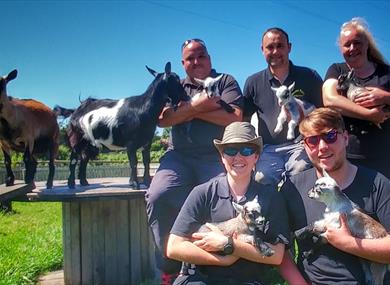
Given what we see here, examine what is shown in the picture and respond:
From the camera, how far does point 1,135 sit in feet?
15.5

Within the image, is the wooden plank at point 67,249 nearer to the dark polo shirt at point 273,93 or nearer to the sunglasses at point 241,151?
the dark polo shirt at point 273,93

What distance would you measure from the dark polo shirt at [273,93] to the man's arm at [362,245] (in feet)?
4.81

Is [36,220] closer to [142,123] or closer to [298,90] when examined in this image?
[142,123]

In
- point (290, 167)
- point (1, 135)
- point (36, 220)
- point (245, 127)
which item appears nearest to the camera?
point (245, 127)

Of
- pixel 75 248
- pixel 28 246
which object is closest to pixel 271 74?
pixel 75 248

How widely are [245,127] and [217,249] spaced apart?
843mm

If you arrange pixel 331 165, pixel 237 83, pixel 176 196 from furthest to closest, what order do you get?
pixel 237 83 < pixel 176 196 < pixel 331 165

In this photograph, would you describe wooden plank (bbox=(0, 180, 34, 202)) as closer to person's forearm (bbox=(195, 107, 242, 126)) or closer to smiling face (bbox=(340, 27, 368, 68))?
person's forearm (bbox=(195, 107, 242, 126))

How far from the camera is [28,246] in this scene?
265 inches

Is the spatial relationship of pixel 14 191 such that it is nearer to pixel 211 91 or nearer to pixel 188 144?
pixel 188 144

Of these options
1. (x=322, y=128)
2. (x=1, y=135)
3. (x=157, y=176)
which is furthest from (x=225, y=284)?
(x=1, y=135)

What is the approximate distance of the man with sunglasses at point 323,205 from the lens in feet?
8.08

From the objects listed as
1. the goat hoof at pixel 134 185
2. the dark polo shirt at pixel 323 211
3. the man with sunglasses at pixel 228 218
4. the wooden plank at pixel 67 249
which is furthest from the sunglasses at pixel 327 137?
the wooden plank at pixel 67 249

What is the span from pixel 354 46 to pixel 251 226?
6.06 feet
